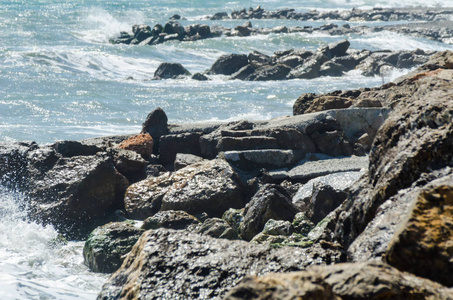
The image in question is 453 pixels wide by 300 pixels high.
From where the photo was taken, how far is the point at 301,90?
1728 centimetres

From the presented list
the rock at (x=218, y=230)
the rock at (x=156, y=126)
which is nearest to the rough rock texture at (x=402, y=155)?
the rock at (x=218, y=230)

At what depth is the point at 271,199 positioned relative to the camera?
5488 millimetres

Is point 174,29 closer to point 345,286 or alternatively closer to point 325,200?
point 325,200

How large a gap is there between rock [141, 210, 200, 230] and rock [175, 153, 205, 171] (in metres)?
1.68

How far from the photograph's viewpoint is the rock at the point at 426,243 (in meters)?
2.01

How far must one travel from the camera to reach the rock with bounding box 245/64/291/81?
19719 mm

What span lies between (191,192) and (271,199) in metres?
1.18

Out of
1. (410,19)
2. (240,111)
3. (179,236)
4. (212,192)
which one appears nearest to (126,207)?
(212,192)

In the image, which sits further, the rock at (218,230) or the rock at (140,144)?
the rock at (140,144)

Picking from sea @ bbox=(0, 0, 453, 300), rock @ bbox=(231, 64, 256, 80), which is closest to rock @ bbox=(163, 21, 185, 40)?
sea @ bbox=(0, 0, 453, 300)

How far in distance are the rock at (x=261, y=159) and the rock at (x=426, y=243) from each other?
5153 mm

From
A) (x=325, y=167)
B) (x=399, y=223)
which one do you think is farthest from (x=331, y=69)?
(x=399, y=223)

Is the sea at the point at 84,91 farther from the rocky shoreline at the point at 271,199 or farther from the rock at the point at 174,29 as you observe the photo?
the rock at the point at 174,29

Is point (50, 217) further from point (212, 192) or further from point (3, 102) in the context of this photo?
point (3, 102)
